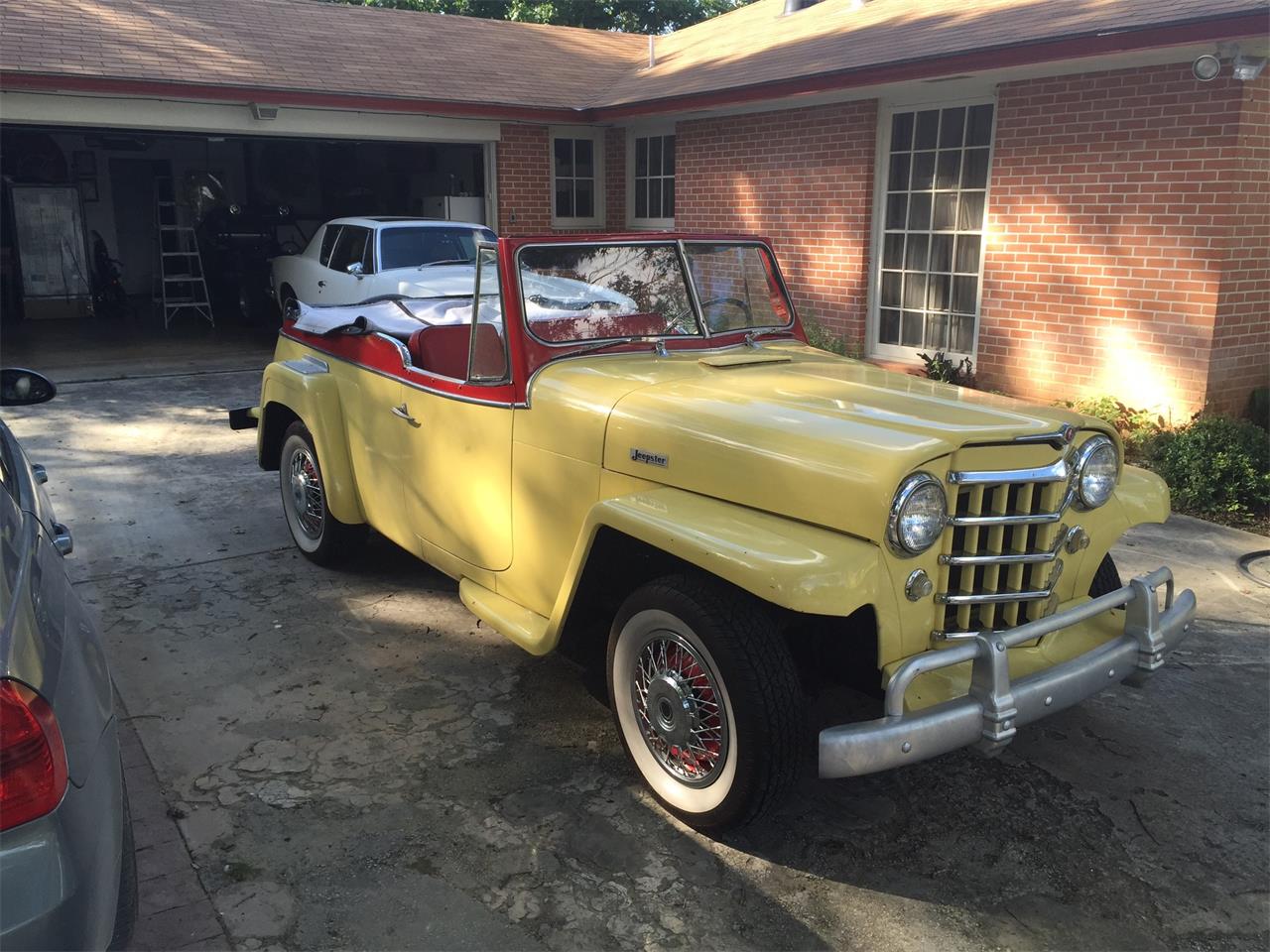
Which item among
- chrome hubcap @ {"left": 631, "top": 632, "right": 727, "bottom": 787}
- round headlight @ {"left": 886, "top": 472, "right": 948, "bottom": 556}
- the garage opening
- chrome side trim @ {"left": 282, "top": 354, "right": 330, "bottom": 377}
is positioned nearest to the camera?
round headlight @ {"left": 886, "top": 472, "right": 948, "bottom": 556}

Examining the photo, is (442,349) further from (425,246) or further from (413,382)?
(425,246)

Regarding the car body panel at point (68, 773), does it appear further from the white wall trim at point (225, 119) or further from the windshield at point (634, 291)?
the white wall trim at point (225, 119)

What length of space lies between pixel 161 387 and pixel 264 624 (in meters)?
Result: 6.90

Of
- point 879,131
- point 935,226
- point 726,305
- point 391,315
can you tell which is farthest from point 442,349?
point 879,131

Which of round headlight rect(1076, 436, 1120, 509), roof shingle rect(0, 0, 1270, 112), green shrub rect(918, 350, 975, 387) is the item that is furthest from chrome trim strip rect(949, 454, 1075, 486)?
green shrub rect(918, 350, 975, 387)

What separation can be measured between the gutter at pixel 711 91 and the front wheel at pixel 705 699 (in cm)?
596

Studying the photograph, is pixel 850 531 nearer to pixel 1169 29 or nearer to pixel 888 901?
pixel 888 901

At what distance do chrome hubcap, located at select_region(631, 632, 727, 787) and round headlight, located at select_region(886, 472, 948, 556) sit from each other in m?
0.67

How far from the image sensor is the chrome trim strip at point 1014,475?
2906 millimetres

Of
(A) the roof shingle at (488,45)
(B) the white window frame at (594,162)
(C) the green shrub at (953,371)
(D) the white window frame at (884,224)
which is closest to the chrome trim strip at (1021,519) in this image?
(A) the roof shingle at (488,45)

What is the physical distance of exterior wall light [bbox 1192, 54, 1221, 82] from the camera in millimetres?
7012

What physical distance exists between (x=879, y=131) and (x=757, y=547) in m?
8.14

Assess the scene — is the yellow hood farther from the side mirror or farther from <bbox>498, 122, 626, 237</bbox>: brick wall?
<bbox>498, 122, 626, 237</bbox>: brick wall

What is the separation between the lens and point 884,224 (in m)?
10.0
